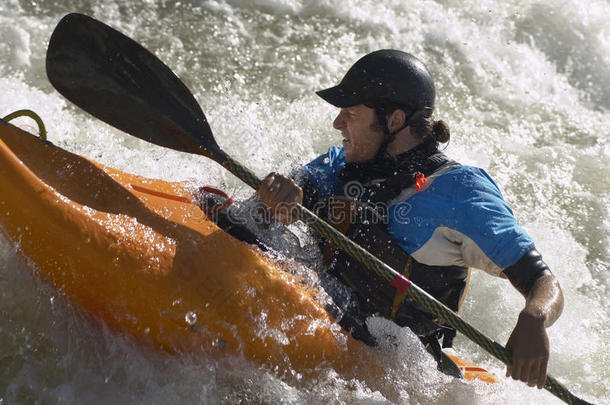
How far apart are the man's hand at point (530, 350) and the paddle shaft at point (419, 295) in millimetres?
52

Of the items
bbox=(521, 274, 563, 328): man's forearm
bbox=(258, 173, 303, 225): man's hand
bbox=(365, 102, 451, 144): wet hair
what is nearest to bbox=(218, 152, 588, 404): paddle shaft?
bbox=(258, 173, 303, 225): man's hand

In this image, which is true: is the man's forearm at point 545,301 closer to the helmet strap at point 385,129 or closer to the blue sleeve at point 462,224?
the blue sleeve at point 462,224

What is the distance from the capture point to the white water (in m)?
2.40

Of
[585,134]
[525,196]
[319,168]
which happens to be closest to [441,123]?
[319,168]

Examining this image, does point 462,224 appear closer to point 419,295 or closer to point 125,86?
point 419,295

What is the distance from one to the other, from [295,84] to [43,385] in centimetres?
310

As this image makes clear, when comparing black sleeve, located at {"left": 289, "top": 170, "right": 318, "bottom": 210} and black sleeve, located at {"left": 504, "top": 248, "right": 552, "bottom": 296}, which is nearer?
black sleeve, located at {"left": 504, "top": 248, "right": 552, "bottom": 296}

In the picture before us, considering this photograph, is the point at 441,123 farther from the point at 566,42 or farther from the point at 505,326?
the point at 566,42

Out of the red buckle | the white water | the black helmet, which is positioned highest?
the black helmet

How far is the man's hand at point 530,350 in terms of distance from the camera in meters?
2.19

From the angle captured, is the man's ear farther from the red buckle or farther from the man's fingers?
the man's fingers

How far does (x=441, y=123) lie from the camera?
2.74 metres

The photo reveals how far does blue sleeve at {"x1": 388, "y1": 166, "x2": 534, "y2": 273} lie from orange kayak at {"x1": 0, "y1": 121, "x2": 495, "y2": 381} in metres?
0.44

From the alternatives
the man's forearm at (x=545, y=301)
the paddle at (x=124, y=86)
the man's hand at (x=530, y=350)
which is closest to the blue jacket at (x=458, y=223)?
the man's forearm at (x=545, y=301)
